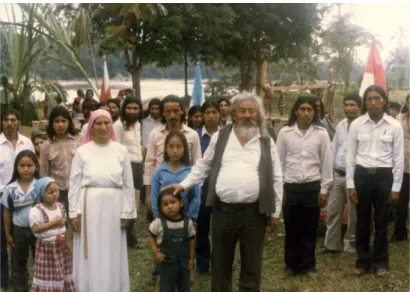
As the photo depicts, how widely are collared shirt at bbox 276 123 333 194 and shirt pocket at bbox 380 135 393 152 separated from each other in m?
0.44

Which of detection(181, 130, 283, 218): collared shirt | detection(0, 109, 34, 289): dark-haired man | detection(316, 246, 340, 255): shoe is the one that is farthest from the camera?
detection(316, 246, 340, 255): shoe

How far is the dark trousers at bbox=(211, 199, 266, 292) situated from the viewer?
12.9 feet

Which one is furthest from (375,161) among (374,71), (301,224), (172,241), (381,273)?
(172,241)

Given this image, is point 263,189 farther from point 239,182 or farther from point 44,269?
point 44,269

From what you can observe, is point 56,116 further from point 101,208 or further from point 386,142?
point 386,142

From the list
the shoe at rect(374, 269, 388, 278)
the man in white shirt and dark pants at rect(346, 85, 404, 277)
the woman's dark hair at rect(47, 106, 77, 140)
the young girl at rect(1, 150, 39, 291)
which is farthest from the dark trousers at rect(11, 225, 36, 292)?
the shoe at rect(374, 269, 388, 278)

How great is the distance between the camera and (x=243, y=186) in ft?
12.6

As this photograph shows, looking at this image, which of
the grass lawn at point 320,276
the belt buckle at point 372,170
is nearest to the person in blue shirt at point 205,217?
the grass lawn at point 320,276

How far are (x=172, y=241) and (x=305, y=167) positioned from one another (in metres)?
1.56

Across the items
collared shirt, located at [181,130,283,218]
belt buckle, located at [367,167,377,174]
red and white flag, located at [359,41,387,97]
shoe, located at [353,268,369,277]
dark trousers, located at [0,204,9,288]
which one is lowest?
shoe, located at [353,268,369,277]

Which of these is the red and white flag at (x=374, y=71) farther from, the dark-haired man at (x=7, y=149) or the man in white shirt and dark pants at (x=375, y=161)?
the dark-haired man at (x=7, y=149)

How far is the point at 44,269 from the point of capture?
4340 millimetres

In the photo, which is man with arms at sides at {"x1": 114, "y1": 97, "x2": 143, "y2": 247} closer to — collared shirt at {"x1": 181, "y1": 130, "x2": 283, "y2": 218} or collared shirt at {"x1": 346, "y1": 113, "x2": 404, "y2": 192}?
collared shirt at {"x1": 181, "y1": 130, "x2": 283, "y2": 218}

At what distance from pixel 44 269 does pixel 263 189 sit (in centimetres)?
183
